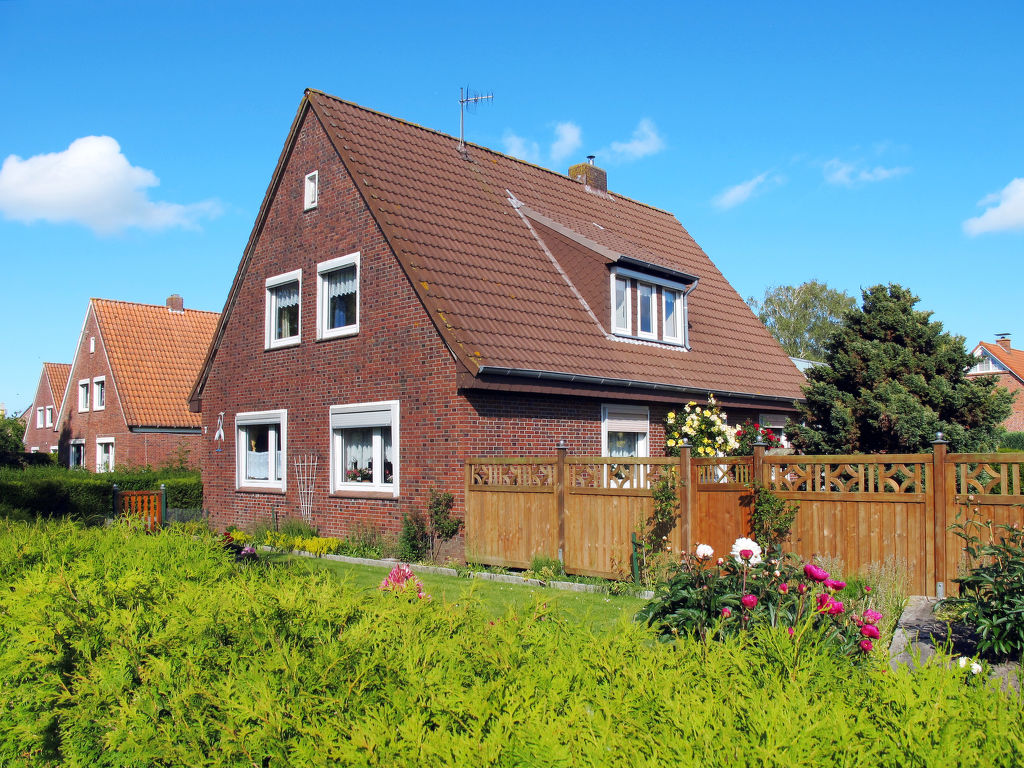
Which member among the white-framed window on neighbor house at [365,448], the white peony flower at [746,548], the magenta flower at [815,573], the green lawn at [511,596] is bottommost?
the green lawn at [511,596]

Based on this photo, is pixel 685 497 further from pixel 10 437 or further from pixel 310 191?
pixel 10 437

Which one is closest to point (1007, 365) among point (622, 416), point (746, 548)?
point (622, 416)

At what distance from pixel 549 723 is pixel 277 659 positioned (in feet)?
4.15

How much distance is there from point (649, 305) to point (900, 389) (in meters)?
5.73

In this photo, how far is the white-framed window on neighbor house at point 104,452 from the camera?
32231mm

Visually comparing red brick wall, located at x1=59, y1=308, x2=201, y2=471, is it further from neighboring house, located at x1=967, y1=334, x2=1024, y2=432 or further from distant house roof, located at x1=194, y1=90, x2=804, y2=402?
neighboring house, located at x1=967, y1=334, x2=1024, y2=432

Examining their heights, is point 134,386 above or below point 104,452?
above

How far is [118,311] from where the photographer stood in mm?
34312

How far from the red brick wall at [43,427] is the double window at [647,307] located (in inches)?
1357

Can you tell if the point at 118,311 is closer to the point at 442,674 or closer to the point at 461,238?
the point at 461,238

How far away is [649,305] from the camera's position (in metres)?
17.6

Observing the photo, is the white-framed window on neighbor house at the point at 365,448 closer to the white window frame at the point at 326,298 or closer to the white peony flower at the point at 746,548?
the white window frame at the point at 326,298

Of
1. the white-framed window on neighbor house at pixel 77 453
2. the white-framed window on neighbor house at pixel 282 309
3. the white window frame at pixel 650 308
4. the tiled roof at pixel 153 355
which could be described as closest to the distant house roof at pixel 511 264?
the white window frame at pixel 650 308

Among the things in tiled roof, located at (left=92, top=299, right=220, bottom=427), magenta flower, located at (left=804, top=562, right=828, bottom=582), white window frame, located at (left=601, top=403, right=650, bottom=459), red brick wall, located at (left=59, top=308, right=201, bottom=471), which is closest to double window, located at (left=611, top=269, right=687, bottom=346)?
white window frame, located at (left=601, top=403, right=650, bottom=459)
